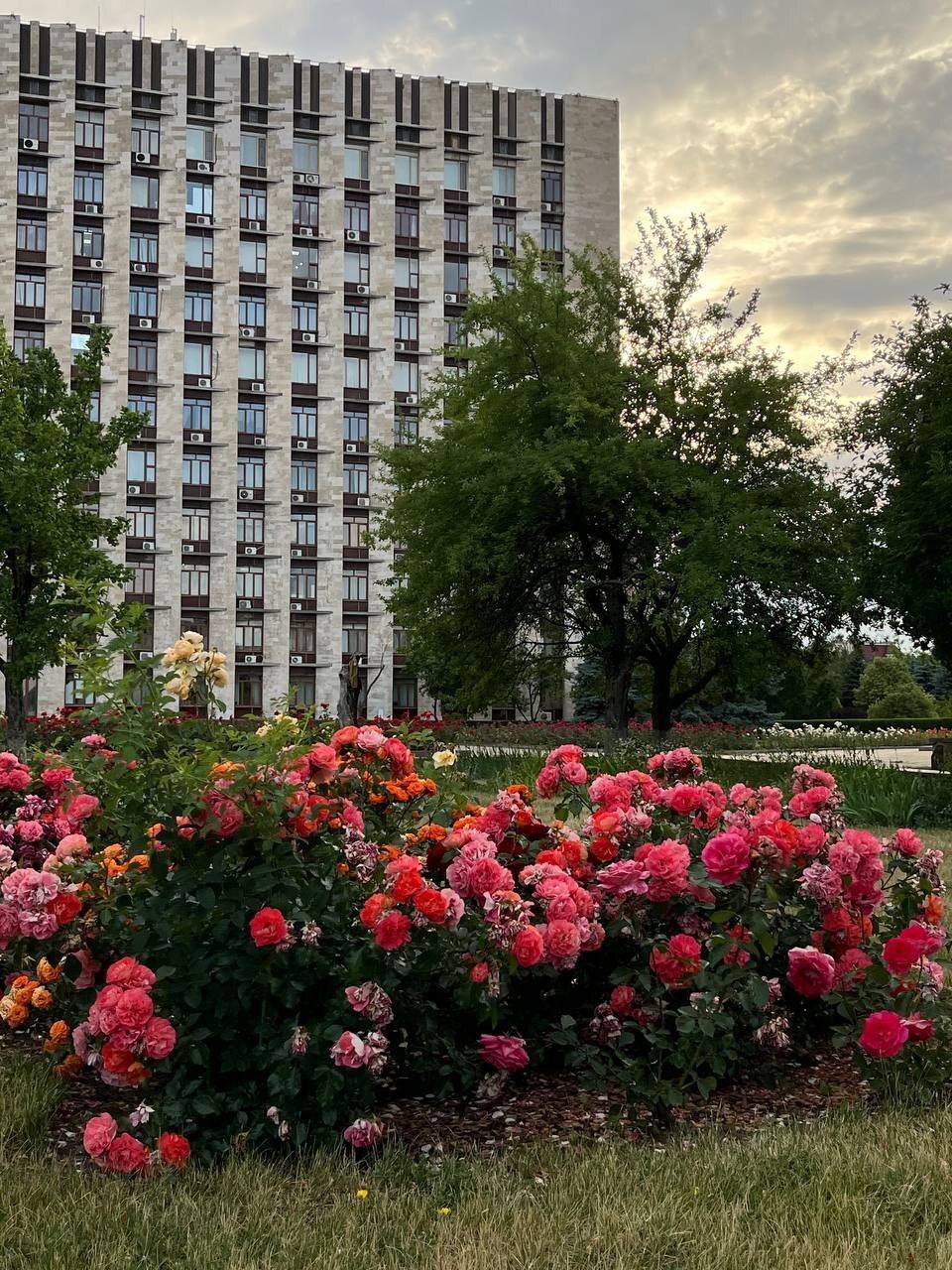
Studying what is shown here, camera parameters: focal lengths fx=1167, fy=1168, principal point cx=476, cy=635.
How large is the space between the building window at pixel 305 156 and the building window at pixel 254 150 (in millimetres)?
1515

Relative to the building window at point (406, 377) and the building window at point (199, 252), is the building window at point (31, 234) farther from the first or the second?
the building window at point (406, 377)

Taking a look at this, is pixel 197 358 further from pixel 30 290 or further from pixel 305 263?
pixel 30 290

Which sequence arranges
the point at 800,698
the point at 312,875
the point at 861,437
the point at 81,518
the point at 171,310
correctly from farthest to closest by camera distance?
the point at 171,310, the point at 800,698, the point at 81,518, the point at 861,437, the point at 312,875

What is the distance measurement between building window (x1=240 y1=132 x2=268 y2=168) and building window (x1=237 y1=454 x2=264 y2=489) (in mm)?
14709

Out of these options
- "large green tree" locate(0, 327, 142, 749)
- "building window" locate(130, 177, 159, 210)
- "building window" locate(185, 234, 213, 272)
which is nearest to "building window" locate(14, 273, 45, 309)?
"building window" locate(130, 177, 159, 210)

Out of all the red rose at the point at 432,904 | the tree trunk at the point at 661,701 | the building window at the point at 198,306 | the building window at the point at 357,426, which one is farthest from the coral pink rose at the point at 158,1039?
the building window at the point at 198,306

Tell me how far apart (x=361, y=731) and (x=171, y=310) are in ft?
183

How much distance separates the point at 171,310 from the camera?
56.4 m

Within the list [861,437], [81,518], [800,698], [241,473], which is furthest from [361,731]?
[241,473]

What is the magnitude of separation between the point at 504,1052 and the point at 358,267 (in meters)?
58.3

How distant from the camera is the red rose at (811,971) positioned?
4.55 metres

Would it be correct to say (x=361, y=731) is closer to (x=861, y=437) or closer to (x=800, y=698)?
(x=861, y=437)

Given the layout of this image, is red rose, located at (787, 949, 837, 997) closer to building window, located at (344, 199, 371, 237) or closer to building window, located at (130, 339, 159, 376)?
building window, located at (130, 339, 159, 376)

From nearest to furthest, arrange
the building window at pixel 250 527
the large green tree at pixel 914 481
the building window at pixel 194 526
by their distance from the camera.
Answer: the large green tree at pixel 914 481
the building window at pixel 194 526
the building window at pixel 250 527
